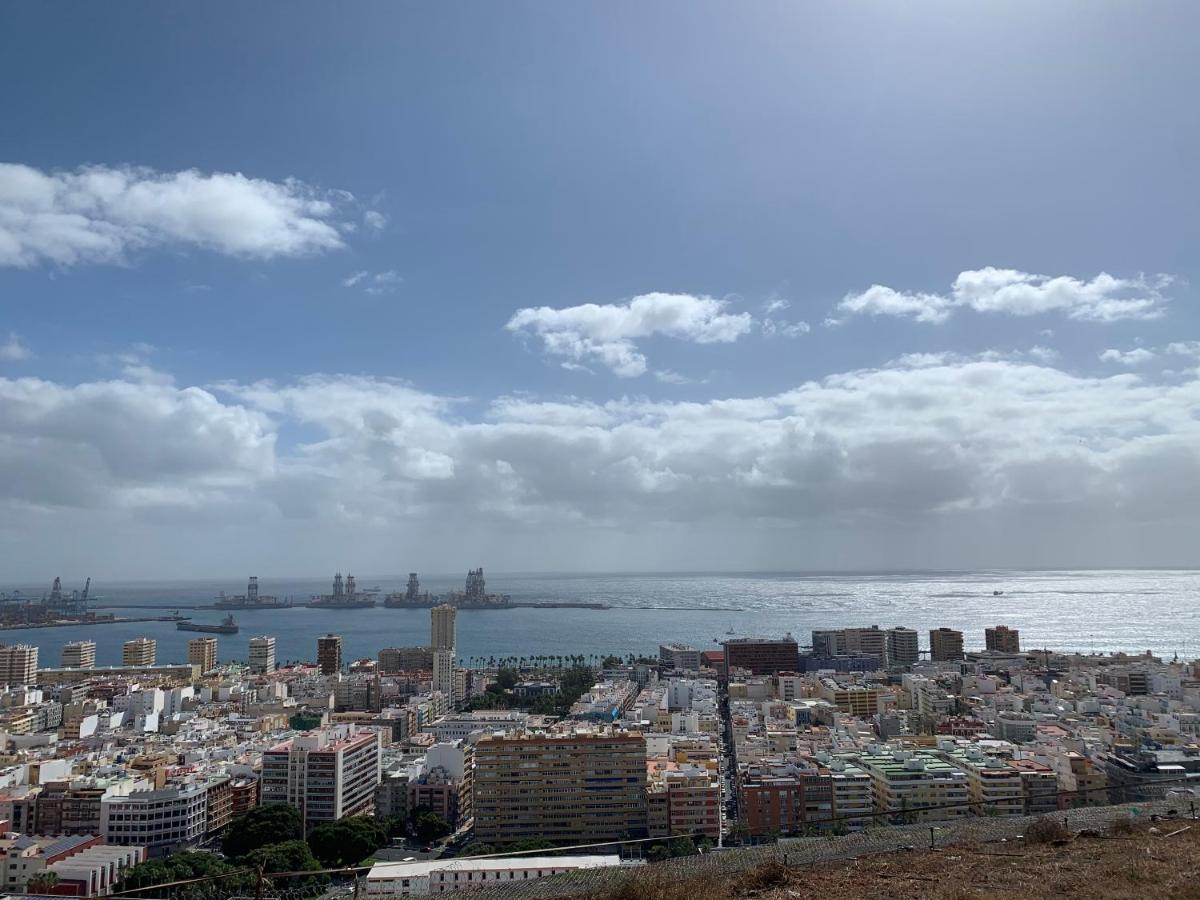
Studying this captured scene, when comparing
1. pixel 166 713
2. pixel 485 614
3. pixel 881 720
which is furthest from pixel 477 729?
pixel 485 614

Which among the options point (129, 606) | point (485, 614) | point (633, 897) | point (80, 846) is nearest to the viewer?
point (633, 897)

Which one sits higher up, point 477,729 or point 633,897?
point 633,897

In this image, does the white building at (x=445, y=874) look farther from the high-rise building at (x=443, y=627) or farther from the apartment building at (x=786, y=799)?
the high-rise building at (x=443, y=627)

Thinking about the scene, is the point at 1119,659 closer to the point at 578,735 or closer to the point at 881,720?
the point at 881,720

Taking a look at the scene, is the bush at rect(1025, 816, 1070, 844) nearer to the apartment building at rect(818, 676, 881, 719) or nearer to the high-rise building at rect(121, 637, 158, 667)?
the apartment building at rect(818, 676, 881, 719)

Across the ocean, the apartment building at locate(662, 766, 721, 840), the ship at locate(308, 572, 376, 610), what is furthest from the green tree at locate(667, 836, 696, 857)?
the ship at locate(308, 572, 376, 610)

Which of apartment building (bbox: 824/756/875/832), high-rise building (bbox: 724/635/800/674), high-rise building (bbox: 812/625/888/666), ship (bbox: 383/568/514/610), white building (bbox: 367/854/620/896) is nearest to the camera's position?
white building (bbox: 367/854/620/896)
